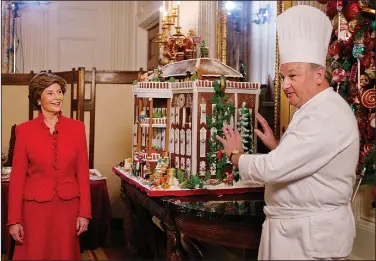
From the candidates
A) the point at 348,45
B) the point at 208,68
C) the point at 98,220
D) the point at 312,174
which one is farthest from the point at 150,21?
the point at 312,174

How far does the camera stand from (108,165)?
18.8 feet

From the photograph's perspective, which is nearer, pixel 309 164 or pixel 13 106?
pixel 309 164

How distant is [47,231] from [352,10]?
5.85 ft

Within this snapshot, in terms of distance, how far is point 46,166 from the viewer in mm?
2482

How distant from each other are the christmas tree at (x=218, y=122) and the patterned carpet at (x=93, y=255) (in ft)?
6.34

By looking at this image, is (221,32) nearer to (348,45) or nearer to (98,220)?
(98,220)

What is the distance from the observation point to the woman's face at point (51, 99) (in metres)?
2.53

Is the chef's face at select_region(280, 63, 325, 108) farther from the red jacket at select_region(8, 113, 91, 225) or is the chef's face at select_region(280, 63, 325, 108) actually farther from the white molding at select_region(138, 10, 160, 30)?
the white molding at select_region(138, 10, 160, 30)

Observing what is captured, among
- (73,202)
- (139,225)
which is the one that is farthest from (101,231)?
(73,202)

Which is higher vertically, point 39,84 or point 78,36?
point 78,36

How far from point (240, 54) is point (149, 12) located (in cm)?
283

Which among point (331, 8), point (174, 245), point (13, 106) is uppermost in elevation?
point (331, 8)

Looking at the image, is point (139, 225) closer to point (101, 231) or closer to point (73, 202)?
point (101, 231)

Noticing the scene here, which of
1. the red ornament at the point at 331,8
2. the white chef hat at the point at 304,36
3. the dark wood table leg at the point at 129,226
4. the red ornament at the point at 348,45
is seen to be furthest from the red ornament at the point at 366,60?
the dark wood table leg at the point at 129,226
